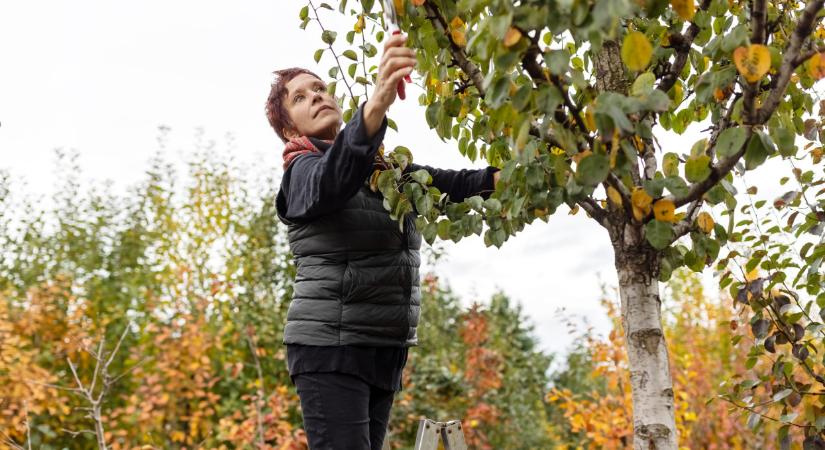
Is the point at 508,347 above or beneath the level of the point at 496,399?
above

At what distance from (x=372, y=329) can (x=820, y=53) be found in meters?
1.13

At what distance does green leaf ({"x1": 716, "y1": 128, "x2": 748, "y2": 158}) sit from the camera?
1.34 metres

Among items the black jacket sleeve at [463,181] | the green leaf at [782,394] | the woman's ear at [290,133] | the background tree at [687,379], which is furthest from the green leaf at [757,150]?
the background tree at [687,379]

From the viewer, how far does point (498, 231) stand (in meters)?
1.74

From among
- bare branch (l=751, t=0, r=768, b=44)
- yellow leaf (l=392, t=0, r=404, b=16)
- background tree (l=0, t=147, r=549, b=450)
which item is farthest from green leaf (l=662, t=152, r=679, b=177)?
background tree (l=0, t=147, r=549, b=450)

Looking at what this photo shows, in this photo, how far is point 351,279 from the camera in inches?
77.3

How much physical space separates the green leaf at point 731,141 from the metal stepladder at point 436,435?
1.36m

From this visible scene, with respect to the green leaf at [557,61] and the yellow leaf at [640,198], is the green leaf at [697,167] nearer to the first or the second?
the yellow leaf at [640,198]

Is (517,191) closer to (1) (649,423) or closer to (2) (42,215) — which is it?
(1) (649,423)

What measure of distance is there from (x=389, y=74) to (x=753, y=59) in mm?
656

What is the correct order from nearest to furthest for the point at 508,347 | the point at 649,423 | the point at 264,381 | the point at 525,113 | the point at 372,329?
the point at 525,113
the point at 649,423
the point at 372,329
the point at 264,381
the point at 508,347

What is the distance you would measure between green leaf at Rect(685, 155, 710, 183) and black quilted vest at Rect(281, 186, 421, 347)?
2.63 ft

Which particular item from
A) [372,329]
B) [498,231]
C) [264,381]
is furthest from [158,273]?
[498,231]

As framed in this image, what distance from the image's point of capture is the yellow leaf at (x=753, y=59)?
1256 mm
